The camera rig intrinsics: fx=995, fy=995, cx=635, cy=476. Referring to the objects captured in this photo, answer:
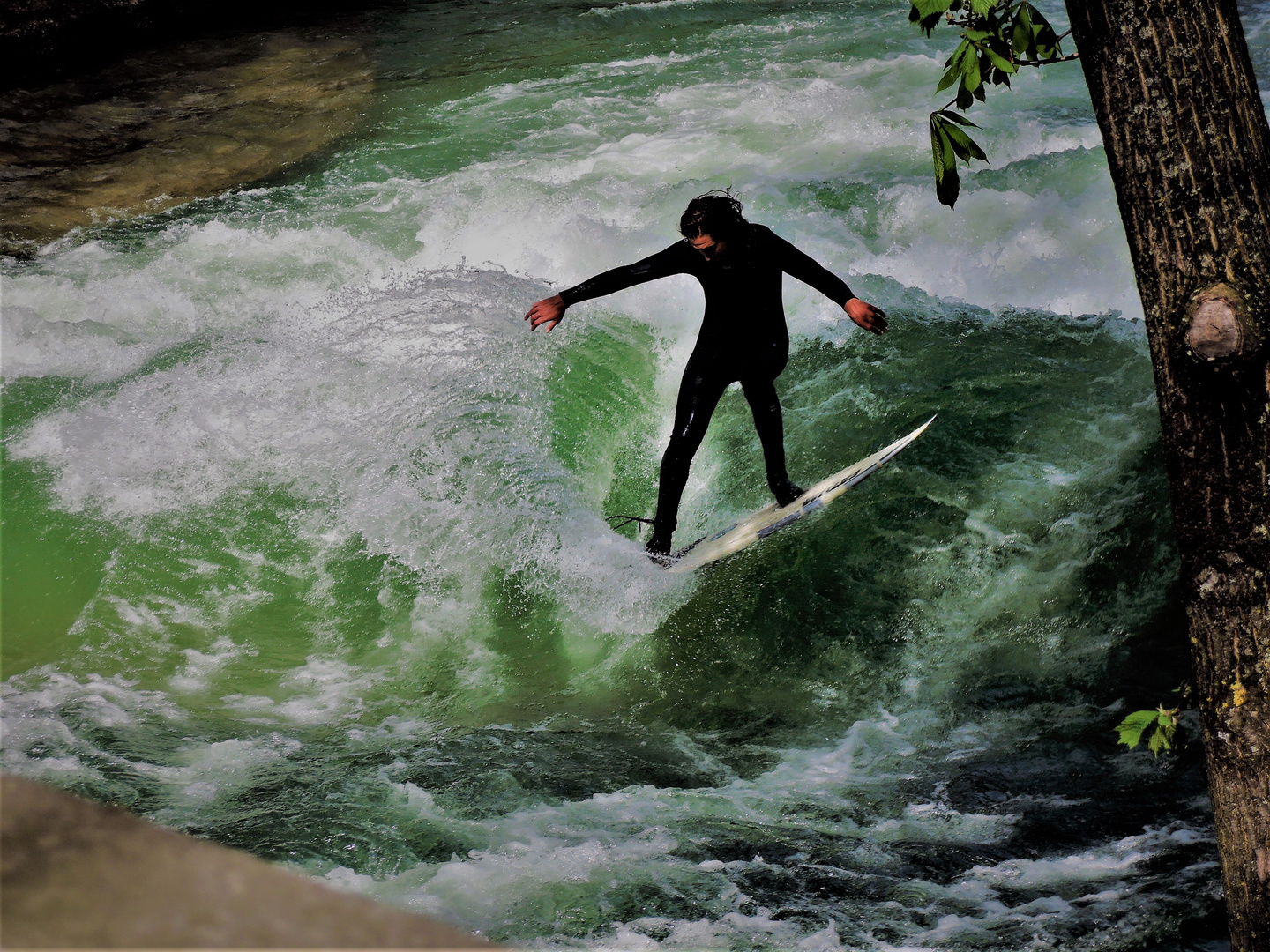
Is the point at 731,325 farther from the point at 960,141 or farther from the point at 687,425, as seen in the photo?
the point at 960,141

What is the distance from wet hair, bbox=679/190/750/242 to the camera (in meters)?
4.27

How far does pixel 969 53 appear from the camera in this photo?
7.71ft

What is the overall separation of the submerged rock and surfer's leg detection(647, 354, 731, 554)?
23.8ft

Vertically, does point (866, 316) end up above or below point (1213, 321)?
below

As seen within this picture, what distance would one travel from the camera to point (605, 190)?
29.3 ft

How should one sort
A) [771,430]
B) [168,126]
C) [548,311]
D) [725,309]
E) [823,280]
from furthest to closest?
[168,126] < [771,430] < [725,309] < [823,280] < [548,311]

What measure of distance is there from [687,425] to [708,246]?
3.07 ft

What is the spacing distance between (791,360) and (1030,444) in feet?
6.08

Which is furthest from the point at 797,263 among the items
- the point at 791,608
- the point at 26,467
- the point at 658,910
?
the point at 26,467

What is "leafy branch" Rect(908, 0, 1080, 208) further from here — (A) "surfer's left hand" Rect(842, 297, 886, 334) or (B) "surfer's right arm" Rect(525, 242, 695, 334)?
(B) "surfer's right arm" Rect(525, 242, 695, 334)

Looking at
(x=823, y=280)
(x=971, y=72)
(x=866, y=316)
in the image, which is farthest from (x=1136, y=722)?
(x=823, y=280)

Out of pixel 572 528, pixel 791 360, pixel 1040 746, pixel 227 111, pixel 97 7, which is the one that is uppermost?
pixel 97 7

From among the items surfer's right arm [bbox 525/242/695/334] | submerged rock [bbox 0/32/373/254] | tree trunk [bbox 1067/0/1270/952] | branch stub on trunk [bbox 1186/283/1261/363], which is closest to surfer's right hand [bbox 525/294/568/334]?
surfer's right arm [bbox 525/242/695/334]

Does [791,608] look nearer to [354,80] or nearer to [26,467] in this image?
[26,467]
